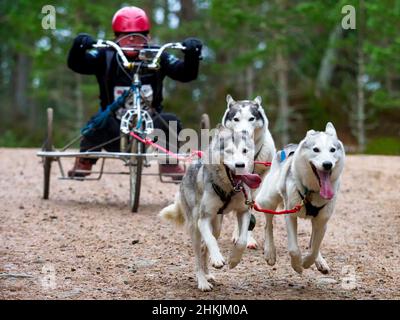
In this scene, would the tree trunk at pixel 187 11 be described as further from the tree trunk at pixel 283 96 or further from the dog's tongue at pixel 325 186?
the dog's tongue at pixel 325 186

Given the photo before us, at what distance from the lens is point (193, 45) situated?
9.14 metres

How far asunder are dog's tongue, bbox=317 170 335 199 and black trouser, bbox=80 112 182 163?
4072 mm

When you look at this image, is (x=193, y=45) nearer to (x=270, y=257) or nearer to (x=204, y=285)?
(x=270, y=257)

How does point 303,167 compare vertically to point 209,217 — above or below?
above

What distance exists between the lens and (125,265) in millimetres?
6574

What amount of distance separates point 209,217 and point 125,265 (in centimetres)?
113

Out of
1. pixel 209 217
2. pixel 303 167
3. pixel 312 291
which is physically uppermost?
pixel 303 167

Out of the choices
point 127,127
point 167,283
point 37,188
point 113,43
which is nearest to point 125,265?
→ point 167,283

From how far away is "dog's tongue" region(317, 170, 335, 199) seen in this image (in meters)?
5.46

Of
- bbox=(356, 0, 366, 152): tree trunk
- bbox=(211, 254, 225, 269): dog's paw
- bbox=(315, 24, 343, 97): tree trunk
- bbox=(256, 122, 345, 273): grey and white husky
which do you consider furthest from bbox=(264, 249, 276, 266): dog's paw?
bbox=(315, 24, 343, 97): tree trunk

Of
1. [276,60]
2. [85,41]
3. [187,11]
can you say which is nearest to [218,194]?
[85,41]
